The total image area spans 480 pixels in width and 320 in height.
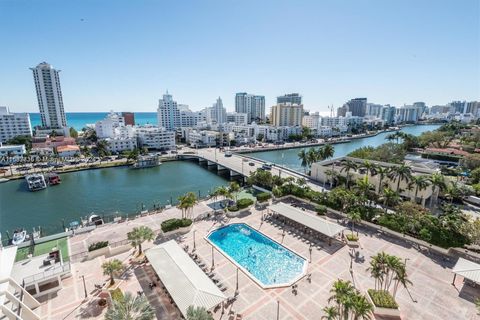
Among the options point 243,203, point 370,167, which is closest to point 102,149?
point 243,203

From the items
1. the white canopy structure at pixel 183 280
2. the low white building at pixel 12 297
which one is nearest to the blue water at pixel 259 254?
the white canopy structure at pixel 183 280

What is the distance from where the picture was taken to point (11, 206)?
52438mm

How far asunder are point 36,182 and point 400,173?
84.1 m

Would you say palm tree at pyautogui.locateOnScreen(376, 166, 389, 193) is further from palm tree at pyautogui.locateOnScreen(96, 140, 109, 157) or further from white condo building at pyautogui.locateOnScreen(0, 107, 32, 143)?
white condo building at pyautogui.locateOnScreen(0, 107, 32, 143)

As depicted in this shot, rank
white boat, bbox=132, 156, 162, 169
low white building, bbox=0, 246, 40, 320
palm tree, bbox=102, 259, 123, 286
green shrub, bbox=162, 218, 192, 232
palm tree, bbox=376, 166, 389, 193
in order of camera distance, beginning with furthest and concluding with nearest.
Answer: white boat, bbox=132, 156, 162, 169
palm tree, bbox=376, 166, 389, 193
green shrub, bbox=162, 218, 192, 232
palm tree, bbox=102, 259, 123, 286
low white building, bbox=0, 246, 40, 320

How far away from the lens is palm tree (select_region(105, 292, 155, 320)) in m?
15.2

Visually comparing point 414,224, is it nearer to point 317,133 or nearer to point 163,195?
point 163,195

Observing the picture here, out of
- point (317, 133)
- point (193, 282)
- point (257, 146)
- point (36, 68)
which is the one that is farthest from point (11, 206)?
point (317, 133)

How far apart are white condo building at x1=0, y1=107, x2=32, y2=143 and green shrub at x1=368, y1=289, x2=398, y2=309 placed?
153 m

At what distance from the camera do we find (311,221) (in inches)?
1359

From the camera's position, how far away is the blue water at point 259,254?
26516mm

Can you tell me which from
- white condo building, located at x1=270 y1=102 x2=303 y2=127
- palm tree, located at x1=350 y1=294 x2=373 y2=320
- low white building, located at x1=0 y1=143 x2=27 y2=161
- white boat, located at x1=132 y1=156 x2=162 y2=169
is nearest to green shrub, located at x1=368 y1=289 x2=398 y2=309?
palm tree, located at x1=350 y1=294 x2=373 y2=320

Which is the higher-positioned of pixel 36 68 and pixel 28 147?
pixel 36 68

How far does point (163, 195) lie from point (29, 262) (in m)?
34.0
